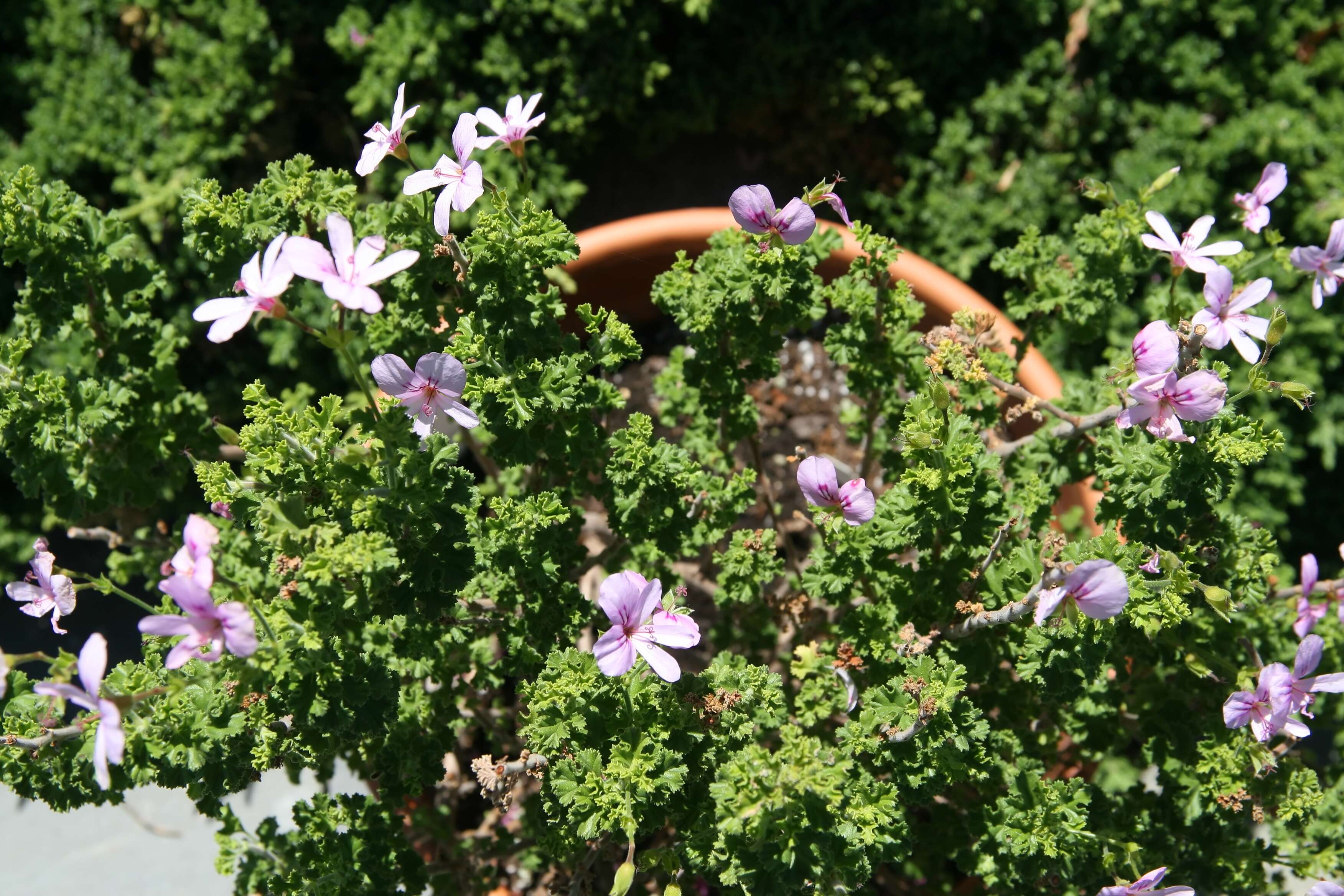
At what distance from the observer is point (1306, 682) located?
2195 mm

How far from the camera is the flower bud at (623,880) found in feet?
6.51

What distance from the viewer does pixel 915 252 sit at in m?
3.88

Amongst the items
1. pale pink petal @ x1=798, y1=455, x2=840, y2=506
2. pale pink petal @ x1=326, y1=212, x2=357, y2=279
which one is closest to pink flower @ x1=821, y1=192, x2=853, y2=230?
pale pink petal @ x1=798, y1=455, x2=840, y2=506

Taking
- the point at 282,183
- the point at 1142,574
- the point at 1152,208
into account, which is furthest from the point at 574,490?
the point at 1152,208

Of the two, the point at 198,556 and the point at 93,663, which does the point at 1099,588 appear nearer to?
the point at 198,556

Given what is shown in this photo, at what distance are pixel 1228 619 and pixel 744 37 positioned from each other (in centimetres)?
271

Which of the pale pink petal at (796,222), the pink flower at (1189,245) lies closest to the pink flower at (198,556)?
the pale pink petal at (796,222)

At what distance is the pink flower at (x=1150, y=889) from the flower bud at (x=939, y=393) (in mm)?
1018

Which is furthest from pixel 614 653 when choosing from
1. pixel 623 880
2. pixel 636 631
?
pixel 623 880

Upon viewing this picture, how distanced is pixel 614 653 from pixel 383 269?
0.80 m

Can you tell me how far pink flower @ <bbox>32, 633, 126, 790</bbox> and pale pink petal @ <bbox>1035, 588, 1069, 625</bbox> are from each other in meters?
1.58

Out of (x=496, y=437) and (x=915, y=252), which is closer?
(x=496, y=437)

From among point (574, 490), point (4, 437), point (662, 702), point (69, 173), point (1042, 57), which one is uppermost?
point (1042, 57)

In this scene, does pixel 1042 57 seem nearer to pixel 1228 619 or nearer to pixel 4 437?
pixel 1228 619
